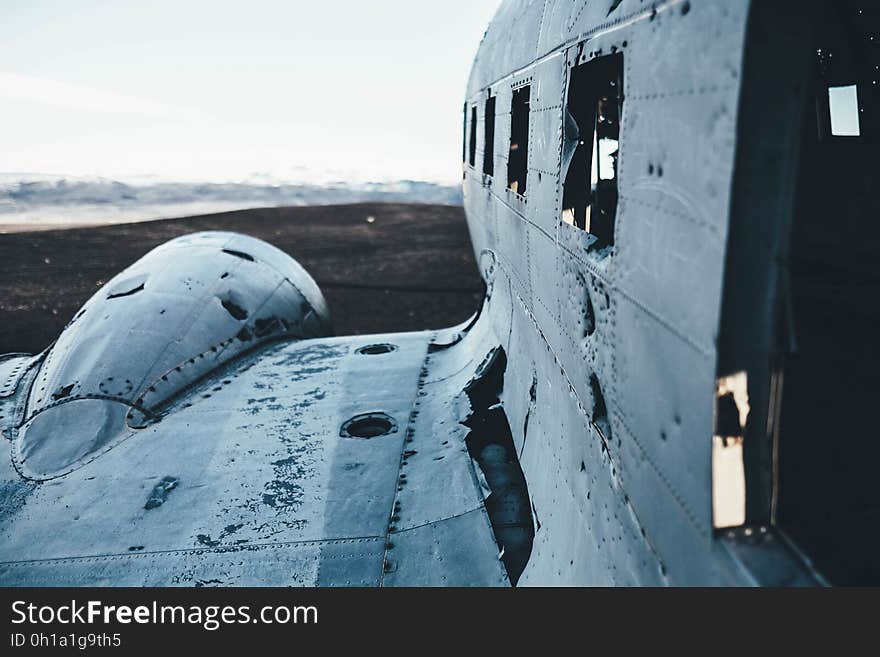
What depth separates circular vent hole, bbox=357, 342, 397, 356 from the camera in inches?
Answer: 292

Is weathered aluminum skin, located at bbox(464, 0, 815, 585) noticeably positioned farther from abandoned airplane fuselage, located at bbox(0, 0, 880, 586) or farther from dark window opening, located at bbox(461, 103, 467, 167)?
dark window opening, located at bbox(461, 103, 467, 167)

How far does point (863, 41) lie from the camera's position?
4926mm

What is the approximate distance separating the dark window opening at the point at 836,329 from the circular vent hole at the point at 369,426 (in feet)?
10.7

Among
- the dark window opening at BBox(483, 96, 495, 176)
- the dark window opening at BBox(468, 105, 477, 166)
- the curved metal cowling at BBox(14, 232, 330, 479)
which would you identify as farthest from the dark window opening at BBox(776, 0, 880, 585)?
the curved metal cowling at BBox(14, 232, 330, 479)

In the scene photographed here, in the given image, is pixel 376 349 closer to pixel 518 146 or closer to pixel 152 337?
pixel 152 337

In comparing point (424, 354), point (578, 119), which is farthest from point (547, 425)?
point (424, 354)

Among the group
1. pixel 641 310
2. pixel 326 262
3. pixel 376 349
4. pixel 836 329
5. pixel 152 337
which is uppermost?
pixel 641 310

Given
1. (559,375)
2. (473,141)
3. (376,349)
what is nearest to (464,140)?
(473,141)

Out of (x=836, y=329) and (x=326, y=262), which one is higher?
(x=836, y=329)

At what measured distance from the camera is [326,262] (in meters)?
16.3

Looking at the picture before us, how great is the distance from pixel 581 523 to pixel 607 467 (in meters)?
0.45

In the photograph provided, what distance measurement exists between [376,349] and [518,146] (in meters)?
3.27

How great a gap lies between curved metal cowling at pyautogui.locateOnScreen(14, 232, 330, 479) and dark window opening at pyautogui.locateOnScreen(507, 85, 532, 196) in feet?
11.9
